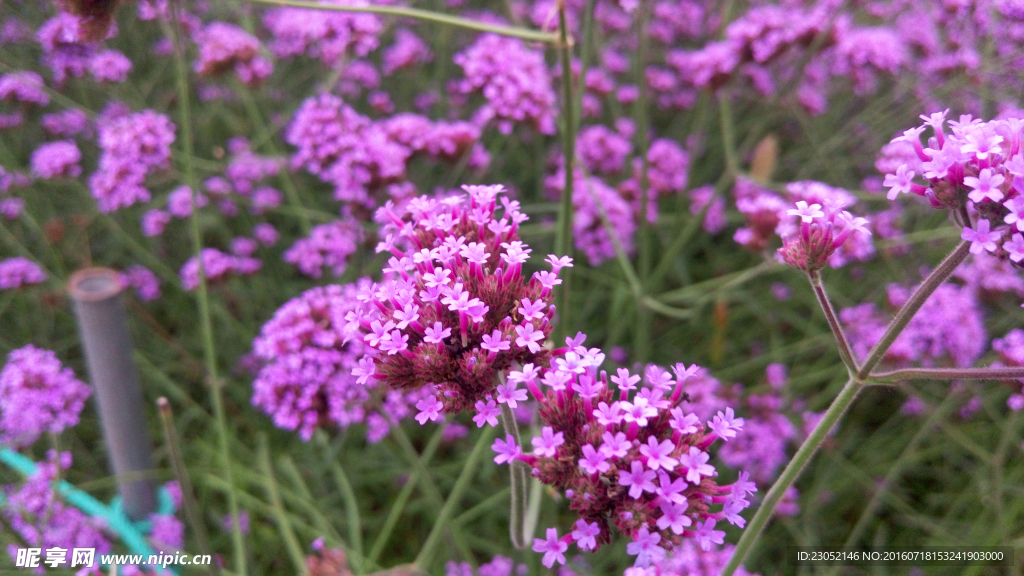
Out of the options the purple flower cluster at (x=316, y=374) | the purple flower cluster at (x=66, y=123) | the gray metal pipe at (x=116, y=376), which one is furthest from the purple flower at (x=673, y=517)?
the purple flower cluster at (x=66, y=123)

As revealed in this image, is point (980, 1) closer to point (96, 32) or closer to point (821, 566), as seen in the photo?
point (821, 566)

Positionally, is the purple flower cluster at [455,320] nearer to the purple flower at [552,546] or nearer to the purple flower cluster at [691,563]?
the purple flower at [552,546]

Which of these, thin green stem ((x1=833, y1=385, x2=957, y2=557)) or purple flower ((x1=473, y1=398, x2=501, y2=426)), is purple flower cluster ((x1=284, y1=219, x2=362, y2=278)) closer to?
purple flower ((x1=473, y1=398, x2=501, y2=426))

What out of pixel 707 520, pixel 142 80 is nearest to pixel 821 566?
pixel 707 520

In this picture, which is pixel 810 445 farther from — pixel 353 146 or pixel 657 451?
pixel 353 146

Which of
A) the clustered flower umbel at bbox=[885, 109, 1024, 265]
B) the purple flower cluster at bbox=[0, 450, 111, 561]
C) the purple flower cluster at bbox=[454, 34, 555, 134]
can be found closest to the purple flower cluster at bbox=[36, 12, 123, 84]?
the purple flower cluster at bbox=[454, 34, 555, 134]

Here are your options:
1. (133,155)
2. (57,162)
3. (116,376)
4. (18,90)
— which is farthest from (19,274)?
(116,376)

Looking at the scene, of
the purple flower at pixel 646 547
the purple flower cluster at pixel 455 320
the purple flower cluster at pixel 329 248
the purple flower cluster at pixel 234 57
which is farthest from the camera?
the purple flower cluster at pixel 234 57
